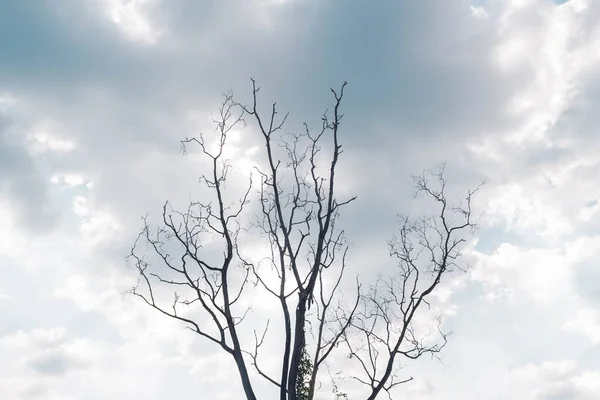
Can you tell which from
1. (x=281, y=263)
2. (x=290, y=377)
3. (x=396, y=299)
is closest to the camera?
(x=290, y=377)

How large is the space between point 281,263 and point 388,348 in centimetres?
413

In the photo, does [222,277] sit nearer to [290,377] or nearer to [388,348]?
[290,377]

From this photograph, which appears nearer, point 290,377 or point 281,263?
point 290,377

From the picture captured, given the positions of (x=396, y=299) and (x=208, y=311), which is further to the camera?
(x=396, y=299)

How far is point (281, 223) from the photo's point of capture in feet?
63.1

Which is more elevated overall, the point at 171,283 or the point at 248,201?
the point at 248,201

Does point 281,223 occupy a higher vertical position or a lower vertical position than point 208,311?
higher

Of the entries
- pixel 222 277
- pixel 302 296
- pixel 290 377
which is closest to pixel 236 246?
pixel 222 277

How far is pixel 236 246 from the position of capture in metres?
19.1

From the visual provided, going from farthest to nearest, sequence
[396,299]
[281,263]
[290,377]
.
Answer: [396,299], [281,263], [290,377]

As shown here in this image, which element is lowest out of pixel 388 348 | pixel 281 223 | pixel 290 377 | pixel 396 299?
pixel 290 377

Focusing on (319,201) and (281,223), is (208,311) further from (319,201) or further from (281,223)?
(319,201)

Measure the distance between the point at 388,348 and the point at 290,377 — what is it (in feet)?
11.4

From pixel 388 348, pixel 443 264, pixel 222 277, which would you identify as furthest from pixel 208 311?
pixel 443 264
